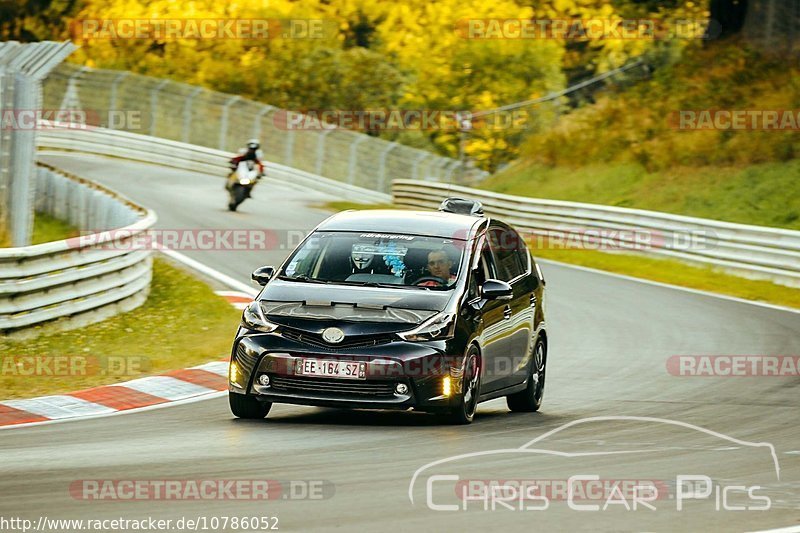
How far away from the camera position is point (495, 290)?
36.2ft

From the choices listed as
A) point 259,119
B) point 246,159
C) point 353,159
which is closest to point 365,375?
point 246,159

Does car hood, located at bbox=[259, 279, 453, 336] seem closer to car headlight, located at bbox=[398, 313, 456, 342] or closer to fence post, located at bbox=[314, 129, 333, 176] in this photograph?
car headlight, located at bbox=[398, 313, 456, 342]

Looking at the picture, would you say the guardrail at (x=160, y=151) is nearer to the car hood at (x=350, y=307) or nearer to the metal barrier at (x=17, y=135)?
the metal barrier at (x=17, y=135)

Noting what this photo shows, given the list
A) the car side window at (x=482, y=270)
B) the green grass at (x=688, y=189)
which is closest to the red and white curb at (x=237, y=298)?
the car side window at (x=482, y=270)

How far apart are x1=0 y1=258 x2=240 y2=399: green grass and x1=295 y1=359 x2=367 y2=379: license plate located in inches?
126

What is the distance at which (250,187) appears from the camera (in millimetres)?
32250

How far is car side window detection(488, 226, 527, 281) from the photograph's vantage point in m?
12.0

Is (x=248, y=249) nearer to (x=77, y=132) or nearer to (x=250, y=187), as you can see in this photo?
(x=250, y=187)

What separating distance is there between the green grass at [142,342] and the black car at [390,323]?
271cm

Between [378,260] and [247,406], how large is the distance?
4.98 feet

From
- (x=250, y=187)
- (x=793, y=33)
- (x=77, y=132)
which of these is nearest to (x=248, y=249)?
(x=250, y=187)

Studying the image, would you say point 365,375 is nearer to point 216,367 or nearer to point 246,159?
point 216,367

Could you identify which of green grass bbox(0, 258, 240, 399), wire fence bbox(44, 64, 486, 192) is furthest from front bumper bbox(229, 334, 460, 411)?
wire fence bbox(44, 64, 486, 192)

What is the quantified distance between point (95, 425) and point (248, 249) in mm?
15481
